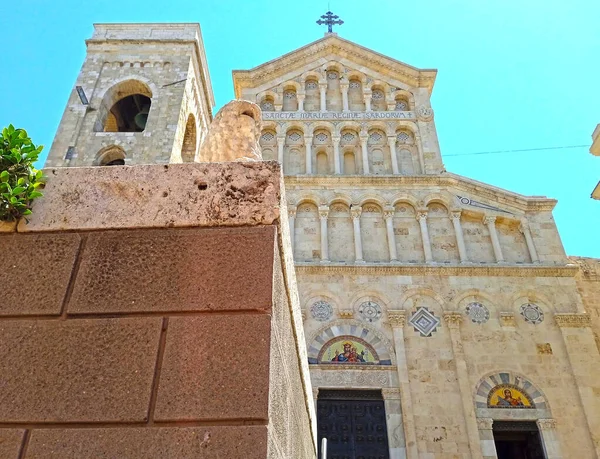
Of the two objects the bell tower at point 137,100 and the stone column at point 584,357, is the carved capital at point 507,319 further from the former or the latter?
the bell tower at point 137,100

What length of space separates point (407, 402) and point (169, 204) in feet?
33.1

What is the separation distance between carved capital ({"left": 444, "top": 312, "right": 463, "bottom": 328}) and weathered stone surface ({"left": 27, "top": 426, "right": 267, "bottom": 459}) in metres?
11.3

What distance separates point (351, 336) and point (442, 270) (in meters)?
3.05

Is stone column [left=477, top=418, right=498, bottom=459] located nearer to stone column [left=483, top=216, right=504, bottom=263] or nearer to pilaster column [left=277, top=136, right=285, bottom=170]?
stone column [left=483, top=216, right=504, bottom=263]

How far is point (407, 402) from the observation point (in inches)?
451

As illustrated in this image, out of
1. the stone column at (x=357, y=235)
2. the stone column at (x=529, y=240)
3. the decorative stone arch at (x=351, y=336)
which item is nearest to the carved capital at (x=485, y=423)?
the decorative stone arch at (x=351, y=336)

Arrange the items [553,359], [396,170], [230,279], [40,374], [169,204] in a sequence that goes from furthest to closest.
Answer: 1. [396,170]
2. [553,359]
3. [169,204]
4. [230,279]
5. [40,374]

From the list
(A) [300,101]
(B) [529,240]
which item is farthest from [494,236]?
(A) [300,101]

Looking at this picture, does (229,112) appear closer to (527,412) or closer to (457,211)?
(527,412)

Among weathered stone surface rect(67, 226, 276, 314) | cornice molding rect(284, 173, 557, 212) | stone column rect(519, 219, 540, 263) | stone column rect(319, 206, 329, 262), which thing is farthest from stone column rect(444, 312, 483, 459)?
weathered stone surface rect(67, 226, 276, 314)

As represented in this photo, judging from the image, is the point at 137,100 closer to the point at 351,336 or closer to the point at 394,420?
the point at 351,336

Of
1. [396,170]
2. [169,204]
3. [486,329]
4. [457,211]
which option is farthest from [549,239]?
[169,204]

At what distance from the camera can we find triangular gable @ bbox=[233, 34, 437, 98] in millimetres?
18109

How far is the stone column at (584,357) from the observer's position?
11180 mm
